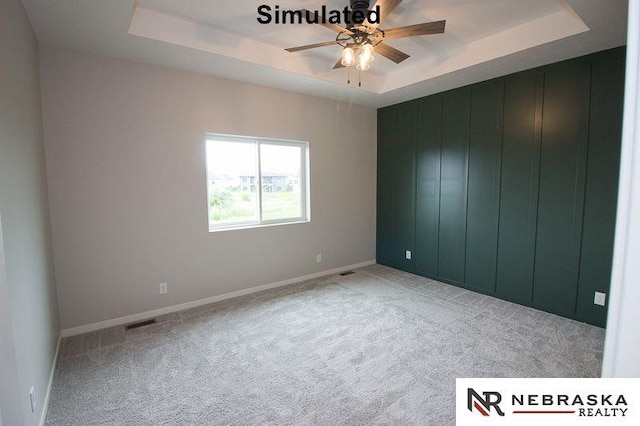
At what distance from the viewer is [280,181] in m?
4.18

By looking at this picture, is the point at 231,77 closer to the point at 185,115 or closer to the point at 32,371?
the point at 185,115

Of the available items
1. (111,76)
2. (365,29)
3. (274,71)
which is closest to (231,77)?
(274,71)

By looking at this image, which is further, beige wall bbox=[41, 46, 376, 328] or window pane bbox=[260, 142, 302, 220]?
window pane bbox=[260, 142, 302, 220]

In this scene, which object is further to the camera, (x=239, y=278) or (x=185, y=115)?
(x=239, y=278)

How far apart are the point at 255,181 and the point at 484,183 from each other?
2.85 meters

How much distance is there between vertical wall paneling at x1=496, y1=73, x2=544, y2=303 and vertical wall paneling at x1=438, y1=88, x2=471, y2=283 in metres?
0.46

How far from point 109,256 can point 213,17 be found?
2.41 m

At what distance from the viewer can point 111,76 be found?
Answer: 2873 mm

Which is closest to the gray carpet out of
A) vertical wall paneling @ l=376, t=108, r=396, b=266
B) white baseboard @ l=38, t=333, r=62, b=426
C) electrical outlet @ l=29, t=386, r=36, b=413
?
white baseboard @ l=38, t=333, r=62, b=426

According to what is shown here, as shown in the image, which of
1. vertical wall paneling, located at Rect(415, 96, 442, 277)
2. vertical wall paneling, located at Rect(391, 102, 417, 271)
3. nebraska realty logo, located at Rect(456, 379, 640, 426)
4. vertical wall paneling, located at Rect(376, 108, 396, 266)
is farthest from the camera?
vertical wall paneling, located at Rect(376, 108, 396, 266)

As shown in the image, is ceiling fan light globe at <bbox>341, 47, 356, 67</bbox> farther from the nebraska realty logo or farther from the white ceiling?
the nebraska realty logo

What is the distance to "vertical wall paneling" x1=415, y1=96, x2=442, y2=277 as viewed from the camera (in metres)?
4.20

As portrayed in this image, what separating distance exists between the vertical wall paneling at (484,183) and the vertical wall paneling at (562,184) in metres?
0.45

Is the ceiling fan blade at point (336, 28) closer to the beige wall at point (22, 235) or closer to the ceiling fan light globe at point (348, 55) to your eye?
the ceiling fan light globe at point (348, 55)
